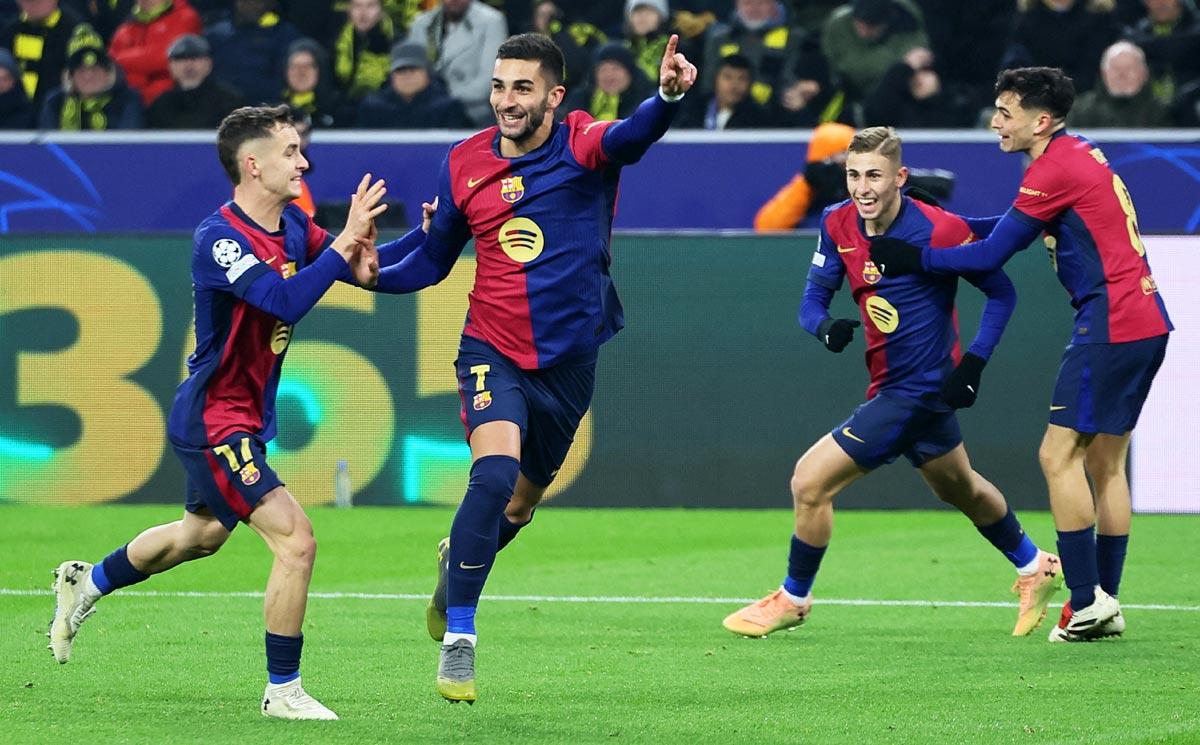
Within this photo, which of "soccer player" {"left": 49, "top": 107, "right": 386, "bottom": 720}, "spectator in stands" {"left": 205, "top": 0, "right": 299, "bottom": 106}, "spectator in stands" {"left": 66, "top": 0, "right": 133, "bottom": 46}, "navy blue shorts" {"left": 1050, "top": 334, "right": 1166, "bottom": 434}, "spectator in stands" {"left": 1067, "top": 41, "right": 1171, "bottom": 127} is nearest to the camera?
"soccer player" {"left": 49, "top": 107, "right": 386, "bottom": 720}

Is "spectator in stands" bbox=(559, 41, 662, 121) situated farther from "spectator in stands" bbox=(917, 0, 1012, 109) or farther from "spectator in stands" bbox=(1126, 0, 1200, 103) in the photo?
"spectator in stands" bbox=(1126, 0, 1200, 103)

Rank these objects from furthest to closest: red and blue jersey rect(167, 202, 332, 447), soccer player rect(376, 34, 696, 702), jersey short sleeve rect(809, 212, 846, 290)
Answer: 1. jersey short sleeve rect(809, 212, 846, 290)
2. soccer player rect(376, 34, 696, 702)
3. red and blue jersey rect(167, 202, 332, 447)

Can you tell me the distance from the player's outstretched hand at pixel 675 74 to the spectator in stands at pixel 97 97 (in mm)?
10522

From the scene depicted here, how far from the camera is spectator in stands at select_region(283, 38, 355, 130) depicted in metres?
15.3

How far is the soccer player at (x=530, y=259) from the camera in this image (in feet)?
20.5

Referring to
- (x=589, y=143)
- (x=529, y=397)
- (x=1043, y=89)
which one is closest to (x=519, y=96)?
(x=589, y=143)

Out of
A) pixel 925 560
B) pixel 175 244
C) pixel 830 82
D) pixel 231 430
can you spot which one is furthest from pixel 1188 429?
pixel 231 430

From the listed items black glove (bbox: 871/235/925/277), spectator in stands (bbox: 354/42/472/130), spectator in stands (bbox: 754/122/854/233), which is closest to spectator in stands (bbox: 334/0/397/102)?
spectator in stands (bbox: 354/42/472/130)

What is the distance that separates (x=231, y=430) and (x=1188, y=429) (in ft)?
24.6

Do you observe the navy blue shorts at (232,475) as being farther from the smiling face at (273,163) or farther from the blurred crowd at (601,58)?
the blurred crowd at (601,58)

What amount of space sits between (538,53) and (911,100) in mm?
8816

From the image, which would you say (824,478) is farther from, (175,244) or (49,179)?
(49,179)

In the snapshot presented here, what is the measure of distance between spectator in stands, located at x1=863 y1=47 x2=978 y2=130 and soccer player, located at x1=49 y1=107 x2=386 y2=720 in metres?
8.81

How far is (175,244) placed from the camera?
12.2m
